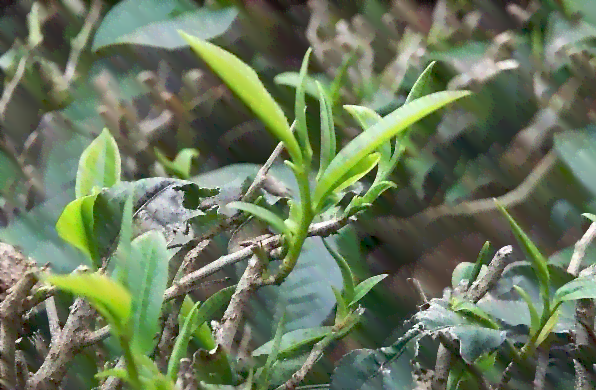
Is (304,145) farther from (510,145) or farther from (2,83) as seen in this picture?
(2,83)

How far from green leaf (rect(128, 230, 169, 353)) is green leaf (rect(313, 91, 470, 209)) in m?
0.09

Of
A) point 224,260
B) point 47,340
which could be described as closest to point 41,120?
point 47,340

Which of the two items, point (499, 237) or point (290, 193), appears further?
point (499, 237)

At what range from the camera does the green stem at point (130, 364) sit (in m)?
0.21

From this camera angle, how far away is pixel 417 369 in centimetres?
30

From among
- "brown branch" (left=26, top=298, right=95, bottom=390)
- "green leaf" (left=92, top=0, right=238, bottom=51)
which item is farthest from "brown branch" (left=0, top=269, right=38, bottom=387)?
"green leaf" (left=92, top=0, right=238, bottom=51)

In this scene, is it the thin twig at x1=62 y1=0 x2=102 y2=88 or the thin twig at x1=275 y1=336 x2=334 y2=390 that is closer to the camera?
the thin twig at x1=275 y1=336 x2=334 y2=390

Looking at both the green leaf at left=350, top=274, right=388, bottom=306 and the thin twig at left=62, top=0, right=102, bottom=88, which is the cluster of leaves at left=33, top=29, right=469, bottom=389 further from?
the thin twig at left=62, top=0, right=102, bottom=88

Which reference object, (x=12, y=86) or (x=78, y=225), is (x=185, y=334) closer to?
(x=78, y=225)

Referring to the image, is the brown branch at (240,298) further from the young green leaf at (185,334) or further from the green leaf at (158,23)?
the green leaf at (158,23)

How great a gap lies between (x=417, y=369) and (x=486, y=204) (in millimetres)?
380

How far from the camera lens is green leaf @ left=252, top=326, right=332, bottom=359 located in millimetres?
315

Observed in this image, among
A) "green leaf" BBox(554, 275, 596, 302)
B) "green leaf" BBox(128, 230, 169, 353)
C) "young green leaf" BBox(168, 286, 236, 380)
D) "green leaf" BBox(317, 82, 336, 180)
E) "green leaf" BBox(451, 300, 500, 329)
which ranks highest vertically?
"green leaf" BBox(317, 82, 336, 180)

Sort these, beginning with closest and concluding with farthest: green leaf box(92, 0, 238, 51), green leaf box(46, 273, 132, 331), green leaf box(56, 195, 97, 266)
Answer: green leaf box(46, 273, 132, 331), green leaf box(56, 195, 97, 266), green leaf box(92, 0, 238, 51)
